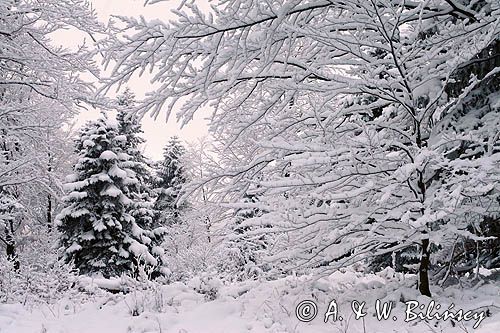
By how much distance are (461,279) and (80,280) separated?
5.96 m

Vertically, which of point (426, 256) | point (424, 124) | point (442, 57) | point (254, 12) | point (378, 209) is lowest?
point (426, 256)

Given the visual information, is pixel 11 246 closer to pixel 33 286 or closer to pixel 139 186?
pixel 139 186

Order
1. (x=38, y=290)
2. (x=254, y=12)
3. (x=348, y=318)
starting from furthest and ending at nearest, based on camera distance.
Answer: (x=38, y=290)
(x=348, y=318)
(x=254, y=12)

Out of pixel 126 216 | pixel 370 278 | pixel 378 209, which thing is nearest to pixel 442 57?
pixel 378 209

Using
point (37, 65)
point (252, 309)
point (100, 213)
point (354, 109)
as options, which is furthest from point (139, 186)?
point (354, 109)

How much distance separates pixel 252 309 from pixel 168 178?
20965 mm

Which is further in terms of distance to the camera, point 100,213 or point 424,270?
point 100,213

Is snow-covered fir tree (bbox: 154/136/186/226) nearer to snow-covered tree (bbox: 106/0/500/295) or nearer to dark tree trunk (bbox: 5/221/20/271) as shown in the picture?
dark tree trunk (bbox: 5/221/20/271)

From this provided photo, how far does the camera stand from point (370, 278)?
5934mm

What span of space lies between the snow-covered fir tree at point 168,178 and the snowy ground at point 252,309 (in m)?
17.9

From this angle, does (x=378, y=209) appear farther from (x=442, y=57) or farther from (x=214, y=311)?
(x=214, y=311)

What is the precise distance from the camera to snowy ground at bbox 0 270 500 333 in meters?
4.02

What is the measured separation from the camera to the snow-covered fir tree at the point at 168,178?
78.4ft

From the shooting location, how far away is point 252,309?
481 cm
